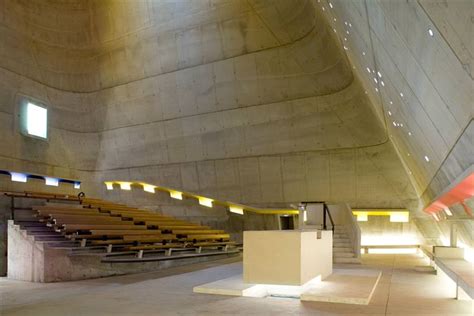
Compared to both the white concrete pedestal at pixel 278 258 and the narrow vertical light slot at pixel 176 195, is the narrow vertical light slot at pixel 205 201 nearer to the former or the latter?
the narrow vertical light slot at pixel 176 195

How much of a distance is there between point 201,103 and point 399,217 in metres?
7.91

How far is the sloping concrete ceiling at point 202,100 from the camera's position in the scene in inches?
558

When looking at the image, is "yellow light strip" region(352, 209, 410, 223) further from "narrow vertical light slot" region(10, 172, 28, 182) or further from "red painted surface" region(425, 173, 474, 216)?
"narrow vertical light slot" region(10, 172, 28, 182)

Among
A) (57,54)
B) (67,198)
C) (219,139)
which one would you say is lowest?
(67,198)

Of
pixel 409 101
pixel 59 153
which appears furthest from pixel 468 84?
pixel 59 153

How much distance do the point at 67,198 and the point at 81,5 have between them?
8.07 meters

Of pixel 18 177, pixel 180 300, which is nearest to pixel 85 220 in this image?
pixel 18 177

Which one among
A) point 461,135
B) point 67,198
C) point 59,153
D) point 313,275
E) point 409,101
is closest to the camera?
point 461,135

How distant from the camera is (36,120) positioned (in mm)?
14648

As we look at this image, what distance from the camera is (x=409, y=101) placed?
5.84 meters

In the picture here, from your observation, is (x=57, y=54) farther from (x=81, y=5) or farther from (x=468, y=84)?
(x=468, y=84)

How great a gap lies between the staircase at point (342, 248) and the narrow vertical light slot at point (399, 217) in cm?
221

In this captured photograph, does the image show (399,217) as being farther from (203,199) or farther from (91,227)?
(91,227)

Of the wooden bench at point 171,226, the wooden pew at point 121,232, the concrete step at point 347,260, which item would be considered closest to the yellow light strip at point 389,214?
the concrete step at point 347,260
